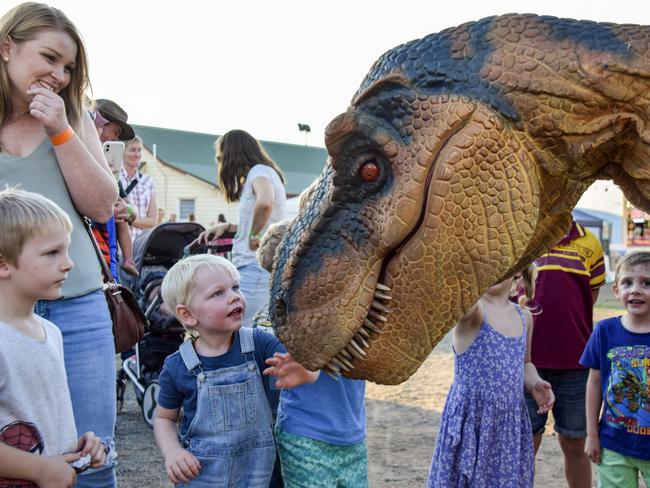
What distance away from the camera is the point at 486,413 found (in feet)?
11.5

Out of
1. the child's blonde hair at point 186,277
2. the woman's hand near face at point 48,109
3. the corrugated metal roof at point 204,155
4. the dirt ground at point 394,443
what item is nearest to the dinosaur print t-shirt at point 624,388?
the dirt ground at point 394,443

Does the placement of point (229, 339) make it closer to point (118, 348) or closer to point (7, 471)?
point (118, 348)

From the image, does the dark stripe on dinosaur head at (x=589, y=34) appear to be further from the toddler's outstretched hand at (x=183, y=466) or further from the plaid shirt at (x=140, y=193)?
the plaid shirt at (x=140, y=193)

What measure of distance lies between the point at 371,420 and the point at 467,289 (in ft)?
16.9

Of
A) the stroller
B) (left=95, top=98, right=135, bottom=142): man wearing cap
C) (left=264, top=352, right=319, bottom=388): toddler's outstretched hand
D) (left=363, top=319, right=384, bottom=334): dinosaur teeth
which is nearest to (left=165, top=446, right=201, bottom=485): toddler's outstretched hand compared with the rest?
(left=264, top=352, right=319, bottom=388): toddler's outstretched hand

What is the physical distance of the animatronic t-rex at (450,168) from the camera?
113cm

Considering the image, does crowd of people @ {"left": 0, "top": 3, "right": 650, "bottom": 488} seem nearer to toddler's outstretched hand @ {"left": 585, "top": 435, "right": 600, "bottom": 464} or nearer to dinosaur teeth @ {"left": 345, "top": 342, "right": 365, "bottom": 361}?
toddler's outstretched hand @ {"left": 585, "top": 435, "right": 600, "bottom": 464}

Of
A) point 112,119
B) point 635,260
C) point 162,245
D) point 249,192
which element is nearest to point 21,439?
point 635,260

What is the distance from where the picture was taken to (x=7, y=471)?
2012mm

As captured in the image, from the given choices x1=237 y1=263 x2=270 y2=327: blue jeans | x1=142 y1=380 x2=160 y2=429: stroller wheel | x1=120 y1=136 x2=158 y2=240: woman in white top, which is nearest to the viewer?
x1=237 y1=263 x2=270 y2=327: blue jeans

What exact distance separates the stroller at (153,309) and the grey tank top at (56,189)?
3.15 metres

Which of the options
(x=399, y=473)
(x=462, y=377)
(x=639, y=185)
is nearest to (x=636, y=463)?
(x=462, y=377)

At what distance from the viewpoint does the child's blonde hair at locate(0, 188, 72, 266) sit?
2.14 metres

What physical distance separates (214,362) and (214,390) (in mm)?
128
